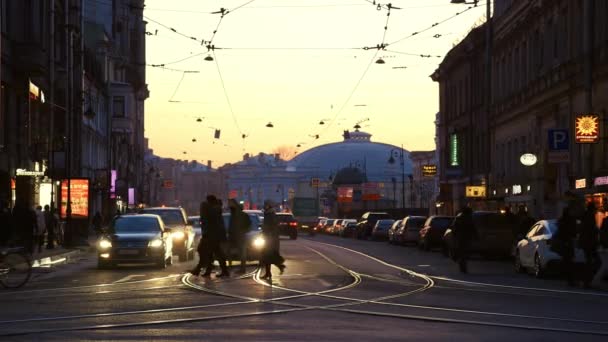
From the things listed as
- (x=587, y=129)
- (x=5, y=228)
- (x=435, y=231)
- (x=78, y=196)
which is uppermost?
(x=587, y=129)

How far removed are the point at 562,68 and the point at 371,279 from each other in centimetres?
2382

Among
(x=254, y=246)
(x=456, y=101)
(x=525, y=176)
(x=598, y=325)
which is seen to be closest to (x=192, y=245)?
(x=254, y=246)

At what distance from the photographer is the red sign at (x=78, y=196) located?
160ft

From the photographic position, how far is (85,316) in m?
17.2

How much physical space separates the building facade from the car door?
6712 mm

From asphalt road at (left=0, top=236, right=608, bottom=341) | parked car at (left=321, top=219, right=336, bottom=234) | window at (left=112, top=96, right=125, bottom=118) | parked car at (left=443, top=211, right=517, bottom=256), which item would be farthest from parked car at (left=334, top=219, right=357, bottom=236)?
asphalt road at (left=0, top=236, right=608, bottom=341)

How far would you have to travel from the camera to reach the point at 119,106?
98.9m

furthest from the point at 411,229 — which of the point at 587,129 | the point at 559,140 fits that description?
the point at 587,129

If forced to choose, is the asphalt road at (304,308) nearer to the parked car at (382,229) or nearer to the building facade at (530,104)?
the building facade at (530,104)

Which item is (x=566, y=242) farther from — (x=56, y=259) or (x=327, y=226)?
(x=327, y=226)

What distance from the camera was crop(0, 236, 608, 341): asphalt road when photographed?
14797 mm

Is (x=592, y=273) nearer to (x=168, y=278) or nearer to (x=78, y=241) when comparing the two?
(x=168, y=278)

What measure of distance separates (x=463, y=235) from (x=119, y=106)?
70.3 meters

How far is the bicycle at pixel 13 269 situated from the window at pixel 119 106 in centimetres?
7483
